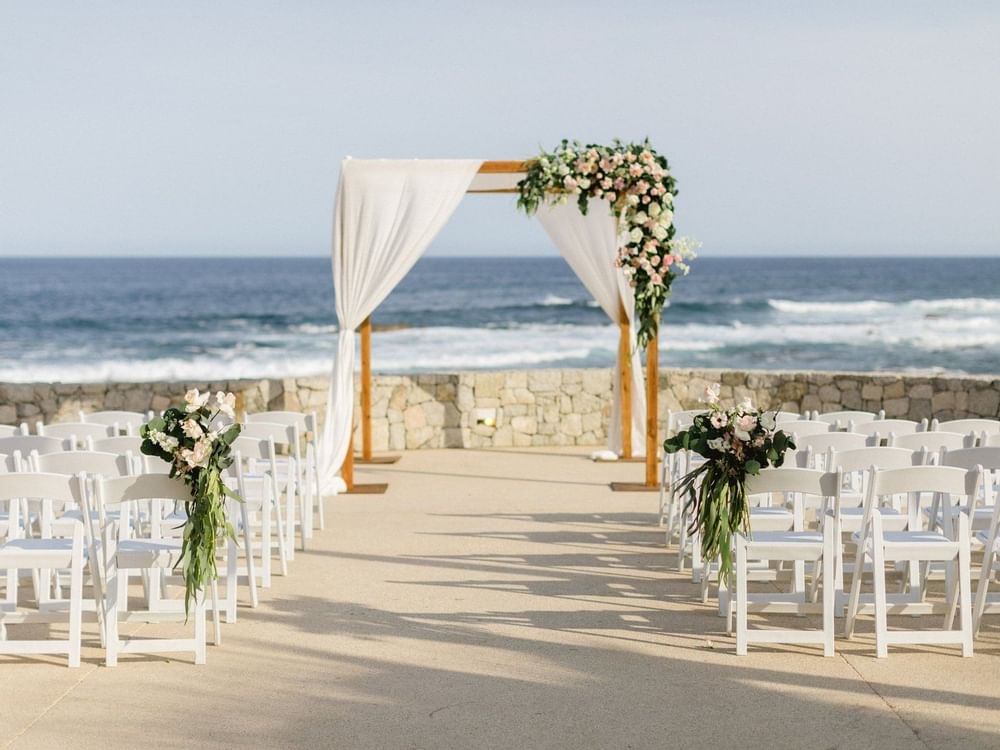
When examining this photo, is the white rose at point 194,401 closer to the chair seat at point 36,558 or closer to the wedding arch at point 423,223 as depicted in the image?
the chair seat at point 36,558

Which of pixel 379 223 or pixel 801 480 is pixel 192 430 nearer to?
pixel 801 480

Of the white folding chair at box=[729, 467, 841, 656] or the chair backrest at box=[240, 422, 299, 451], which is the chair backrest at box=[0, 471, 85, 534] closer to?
the chair backrest at box=[240, 422, 299, 451]

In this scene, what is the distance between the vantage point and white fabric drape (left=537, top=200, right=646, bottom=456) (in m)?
10.0

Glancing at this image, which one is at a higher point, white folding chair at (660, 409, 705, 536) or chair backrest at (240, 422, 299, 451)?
chair backrest at (240, 422, 299, 451)

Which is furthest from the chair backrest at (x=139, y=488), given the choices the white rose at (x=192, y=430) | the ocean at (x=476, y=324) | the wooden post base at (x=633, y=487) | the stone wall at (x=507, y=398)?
the ocean at (x=476, y=324)

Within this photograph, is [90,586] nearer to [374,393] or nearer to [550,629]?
[550,629]

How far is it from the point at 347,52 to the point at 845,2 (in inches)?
372

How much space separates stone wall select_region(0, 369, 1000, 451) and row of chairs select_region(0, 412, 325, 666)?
390 cm

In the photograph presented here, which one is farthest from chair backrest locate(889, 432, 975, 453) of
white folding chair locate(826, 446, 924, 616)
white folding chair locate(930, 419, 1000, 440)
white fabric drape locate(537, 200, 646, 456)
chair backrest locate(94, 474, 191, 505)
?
white fabric drape locate(537, 200, 646, 456)

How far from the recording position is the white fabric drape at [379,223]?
357 inches

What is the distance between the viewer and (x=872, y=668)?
4605 mm

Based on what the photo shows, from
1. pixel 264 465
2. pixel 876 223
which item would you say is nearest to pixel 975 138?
pixel 876 223

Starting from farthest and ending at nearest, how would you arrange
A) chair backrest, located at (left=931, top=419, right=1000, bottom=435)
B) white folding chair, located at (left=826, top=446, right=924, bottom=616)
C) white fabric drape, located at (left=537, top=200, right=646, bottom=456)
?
1. white fabric drape, located at (left=537, top=200, right=646, bottom=456)
2. chair backrest, located at (left=931, top=419, right=1000, bottom=435)
3. white folding chair, located at (left=826, top=446, right=924, bottom=616)

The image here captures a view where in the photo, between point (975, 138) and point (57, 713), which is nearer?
point (57, 713)
